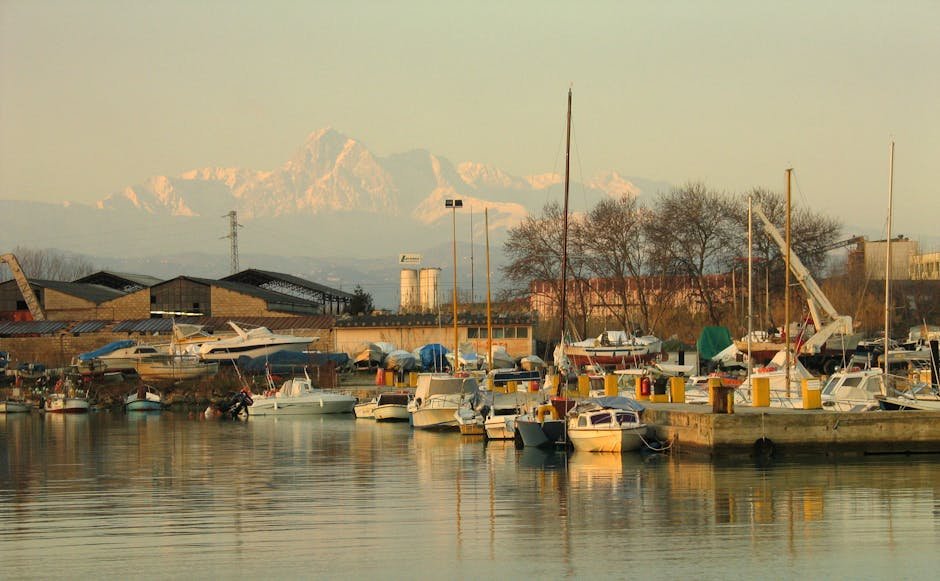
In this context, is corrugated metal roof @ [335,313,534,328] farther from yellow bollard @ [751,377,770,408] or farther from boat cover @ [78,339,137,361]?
yellow bollard @ [751,377,770,408]

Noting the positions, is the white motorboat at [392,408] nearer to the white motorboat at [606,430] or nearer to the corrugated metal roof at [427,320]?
the white motorboat at [606,430]

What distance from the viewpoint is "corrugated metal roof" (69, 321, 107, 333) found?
96.8 meters

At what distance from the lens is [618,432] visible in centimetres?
4106

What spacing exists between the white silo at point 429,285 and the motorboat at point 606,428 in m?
85.1

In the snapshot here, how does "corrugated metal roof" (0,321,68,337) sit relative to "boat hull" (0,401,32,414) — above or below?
above

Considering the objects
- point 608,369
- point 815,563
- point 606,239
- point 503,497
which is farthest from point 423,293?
point 815,563

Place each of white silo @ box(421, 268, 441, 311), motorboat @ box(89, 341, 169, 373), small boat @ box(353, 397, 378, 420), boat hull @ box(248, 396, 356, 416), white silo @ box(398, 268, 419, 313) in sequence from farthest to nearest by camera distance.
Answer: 1. white silo @ box(398, 268, 419, 313)
2. white silo @ box(421, 268, 441, 311)
3. motorboat @ box(89, 341, 169, 373)
4. boat hull @ box(248, 396, 356, 416)
5. small boat @ box(353, 397, 378, 420)

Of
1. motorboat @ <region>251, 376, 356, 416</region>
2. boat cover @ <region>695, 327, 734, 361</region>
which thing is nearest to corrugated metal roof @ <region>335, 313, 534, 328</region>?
boat cover @ <region>695, 327, 734, 361</region>

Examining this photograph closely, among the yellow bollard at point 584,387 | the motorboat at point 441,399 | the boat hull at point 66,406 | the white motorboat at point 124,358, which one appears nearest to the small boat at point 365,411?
the motorboat at point 441,399

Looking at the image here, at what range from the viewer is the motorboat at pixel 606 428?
1624 inches

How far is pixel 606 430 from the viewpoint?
41.3 m

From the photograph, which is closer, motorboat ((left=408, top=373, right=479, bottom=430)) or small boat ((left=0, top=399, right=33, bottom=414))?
motorboat ((left=408, top=373, right=479, bottom=430))

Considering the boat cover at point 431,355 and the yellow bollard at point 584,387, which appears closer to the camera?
the yellow bollard at point 584,387

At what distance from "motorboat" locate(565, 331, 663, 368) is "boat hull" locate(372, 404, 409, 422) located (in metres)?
15.2
